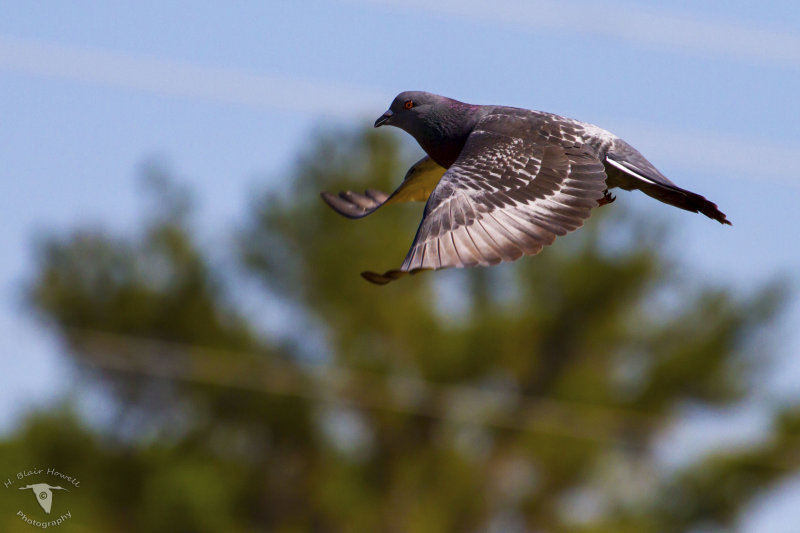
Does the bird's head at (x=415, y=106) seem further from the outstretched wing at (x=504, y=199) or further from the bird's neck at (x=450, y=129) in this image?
the outstretched wing at (x=504, y=199)

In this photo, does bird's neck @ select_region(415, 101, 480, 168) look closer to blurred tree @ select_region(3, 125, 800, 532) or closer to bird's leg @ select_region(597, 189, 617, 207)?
bird's leg @ select_region(597, 189, 617, 207)

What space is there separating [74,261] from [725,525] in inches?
583

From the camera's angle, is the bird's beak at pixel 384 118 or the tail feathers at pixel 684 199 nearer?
the tail feathers at pixel 684 199

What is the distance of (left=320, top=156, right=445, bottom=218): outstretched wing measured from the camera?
18.1ft

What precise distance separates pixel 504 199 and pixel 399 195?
3.45 feet

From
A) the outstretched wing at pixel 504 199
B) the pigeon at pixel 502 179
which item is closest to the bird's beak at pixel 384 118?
the pigeon at pixel 502 179

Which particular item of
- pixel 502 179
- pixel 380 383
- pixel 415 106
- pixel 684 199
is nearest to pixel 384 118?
pixel 415 106

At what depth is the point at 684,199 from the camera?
16.0 ft

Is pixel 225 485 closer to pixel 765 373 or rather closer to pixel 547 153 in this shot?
pixel 765 373

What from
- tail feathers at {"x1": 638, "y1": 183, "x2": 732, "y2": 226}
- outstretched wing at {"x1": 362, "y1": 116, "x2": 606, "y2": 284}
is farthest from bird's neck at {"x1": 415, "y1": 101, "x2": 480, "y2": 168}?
tail feathers at {"x1": 638, "y1": 183, "x2": 732, "y2": 226}

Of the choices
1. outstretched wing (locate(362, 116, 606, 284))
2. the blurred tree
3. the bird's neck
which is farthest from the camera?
the blurred tree

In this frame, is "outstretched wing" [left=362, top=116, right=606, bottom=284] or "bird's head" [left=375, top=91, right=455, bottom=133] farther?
"bird's head" [left=375, top=91, right=455, bottom=133]

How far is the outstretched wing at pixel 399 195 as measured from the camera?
5.53 m

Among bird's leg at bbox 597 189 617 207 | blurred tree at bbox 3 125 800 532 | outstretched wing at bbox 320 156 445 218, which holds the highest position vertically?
bird's leg at bbox 597 189 617 207
